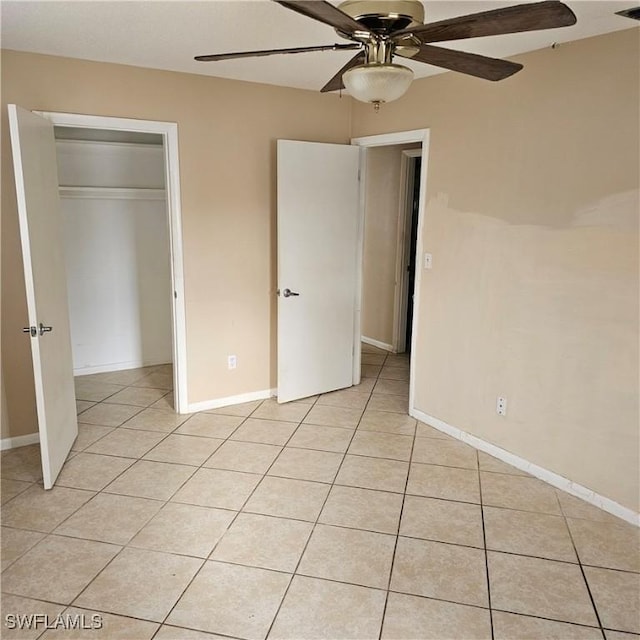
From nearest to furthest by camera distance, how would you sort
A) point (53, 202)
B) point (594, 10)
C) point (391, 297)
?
point (594, 10) < point (53, 202) < point (391, 297)

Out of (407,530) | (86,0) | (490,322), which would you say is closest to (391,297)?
(490,322)

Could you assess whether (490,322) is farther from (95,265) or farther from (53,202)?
(95,265)

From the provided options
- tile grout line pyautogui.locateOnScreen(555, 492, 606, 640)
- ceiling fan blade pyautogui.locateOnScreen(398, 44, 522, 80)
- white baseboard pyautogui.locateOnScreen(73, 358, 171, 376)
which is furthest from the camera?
white baseboard pyautogui.locateOnScreen(73, 358, 171, 376)

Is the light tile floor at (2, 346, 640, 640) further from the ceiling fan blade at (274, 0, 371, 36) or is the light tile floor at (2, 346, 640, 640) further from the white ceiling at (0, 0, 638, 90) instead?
the white ceiling at (0, 0, 638, 90)

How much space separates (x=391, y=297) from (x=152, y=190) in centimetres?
259

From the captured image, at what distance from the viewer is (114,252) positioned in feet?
15.4

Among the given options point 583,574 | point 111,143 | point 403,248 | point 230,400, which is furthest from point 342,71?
point 403,248

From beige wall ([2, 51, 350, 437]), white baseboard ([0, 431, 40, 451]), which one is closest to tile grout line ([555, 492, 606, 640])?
beige wall ([2, 51, 350, 437])

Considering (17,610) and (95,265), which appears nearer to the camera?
(17,610)

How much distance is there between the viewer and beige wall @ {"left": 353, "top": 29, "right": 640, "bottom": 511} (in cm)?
254

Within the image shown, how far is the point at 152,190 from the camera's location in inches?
186

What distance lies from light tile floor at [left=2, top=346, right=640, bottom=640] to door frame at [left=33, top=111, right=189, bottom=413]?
0.43m

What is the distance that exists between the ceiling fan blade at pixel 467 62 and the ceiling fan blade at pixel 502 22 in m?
0.10

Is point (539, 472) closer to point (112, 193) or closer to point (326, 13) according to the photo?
point (326, 13)
